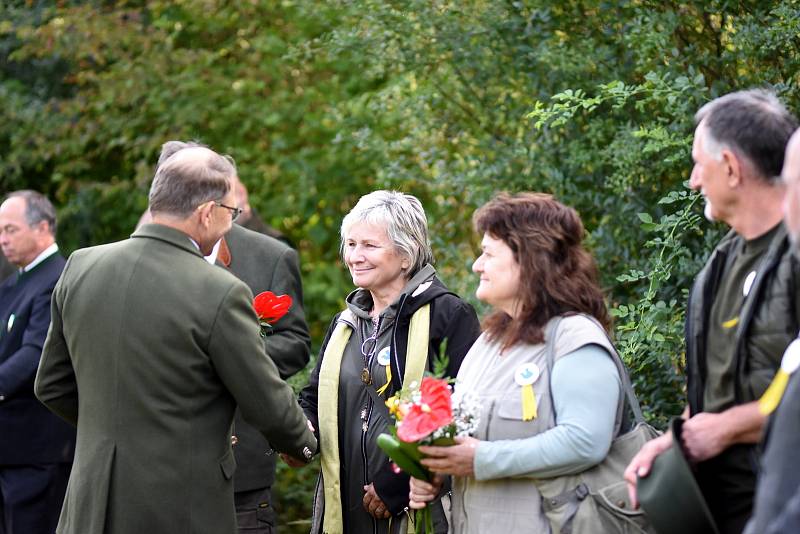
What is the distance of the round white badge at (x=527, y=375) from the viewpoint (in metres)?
3.19

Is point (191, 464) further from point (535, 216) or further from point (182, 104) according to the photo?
point (182, 104)

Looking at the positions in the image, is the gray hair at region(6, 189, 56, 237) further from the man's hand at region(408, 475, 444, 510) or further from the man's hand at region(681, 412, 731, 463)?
the man's hand at region(681, 412, 731, 463)

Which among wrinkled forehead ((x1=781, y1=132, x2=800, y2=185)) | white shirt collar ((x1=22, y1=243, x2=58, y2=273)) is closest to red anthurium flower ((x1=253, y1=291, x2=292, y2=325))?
white shirt collar ((x1=22, y1=243, x2=58, y2=273))

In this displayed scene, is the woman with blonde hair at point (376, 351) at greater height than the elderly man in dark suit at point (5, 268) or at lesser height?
greater

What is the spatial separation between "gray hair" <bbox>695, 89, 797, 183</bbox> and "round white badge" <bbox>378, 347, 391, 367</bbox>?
1.56 metres

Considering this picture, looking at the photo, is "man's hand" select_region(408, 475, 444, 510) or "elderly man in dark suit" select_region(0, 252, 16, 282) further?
"elderly man in dark suit" select_region(0, 252, 16, 282)

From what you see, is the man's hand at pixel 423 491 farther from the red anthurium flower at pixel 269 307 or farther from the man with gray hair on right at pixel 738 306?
the red anthurium flower at pixel 269 307

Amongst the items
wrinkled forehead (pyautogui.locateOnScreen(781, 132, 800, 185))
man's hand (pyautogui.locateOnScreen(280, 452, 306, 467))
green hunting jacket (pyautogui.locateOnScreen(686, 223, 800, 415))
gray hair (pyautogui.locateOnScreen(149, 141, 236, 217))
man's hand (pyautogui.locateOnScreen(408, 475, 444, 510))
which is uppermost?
wrinkled forehead (pyautogui.locateOnScreen(781, 132, 800, 185))

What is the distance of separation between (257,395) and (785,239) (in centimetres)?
175

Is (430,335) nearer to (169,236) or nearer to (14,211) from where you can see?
(169,236)

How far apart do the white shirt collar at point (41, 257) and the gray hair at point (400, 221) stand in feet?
8.06

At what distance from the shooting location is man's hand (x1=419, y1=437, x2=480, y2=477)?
3176 mm

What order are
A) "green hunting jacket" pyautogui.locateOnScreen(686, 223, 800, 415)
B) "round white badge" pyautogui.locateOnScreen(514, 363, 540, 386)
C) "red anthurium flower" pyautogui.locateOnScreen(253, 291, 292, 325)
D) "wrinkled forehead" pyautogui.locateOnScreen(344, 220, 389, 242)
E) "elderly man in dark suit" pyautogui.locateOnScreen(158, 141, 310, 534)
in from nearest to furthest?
"green hunting jacket" pyautogui.locateOnScreen(686, 223, 800, 415) → "round white badge" pyautogui.locateOnScreen(514, 363, 540, 386) → "wrinkled forehead" pyautogui.locateOnScreen(344, 220, 389, 242) → "red anthurium flower" pyautogui.locateOnScreen(253, 291, 292, 325) → "elderly man in dark suit" pyautogui.locateOnScreen(158, 141, 310, 534)

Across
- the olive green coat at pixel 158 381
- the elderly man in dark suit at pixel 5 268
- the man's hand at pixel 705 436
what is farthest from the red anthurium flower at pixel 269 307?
the elderly man in dark suit at pixel 5 268
